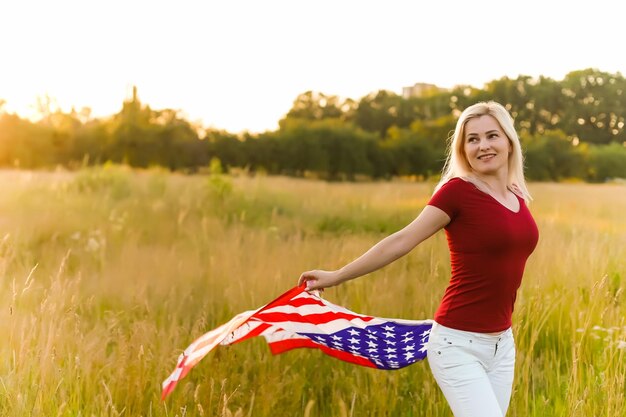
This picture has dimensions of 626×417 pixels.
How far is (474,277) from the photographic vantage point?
2326 millimetres

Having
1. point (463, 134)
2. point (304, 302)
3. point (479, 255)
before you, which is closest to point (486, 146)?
point (463, 134)

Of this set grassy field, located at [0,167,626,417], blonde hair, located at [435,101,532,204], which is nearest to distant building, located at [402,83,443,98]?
grassy field, located at [0,167,626,417]

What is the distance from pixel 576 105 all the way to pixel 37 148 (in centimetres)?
2500

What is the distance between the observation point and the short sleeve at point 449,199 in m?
2.32

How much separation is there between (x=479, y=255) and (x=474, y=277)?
82 millimetres

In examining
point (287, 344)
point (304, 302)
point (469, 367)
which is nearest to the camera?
point (469, 367)

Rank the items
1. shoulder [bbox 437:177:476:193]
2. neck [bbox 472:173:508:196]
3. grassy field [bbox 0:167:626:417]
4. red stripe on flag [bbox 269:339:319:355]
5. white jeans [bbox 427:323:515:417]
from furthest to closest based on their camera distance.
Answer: grassy field [bbox 0:167:626:417], red stripe on flag [bbox 269:339:319:355], neck [bbox 472:173:508:196], shoulder [bbox 437:177:476:193], white jeans [bbox 427:323:515:417]

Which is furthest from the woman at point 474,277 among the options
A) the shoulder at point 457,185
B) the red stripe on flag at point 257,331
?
the red stripe on flag at point 257,331

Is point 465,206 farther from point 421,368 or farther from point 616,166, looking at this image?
point 616,166

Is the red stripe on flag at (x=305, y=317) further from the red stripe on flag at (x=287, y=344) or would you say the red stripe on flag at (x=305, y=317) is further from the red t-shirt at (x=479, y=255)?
the red t-shirt at (x=479, y=255)

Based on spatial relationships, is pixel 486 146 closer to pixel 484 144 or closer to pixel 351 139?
pixel 484 144

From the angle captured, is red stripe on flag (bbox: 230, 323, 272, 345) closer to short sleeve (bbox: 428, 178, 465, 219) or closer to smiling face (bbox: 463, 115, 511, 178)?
short sleeve (bbox: 428, 178, 465, 219)

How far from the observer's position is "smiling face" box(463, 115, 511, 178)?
8.12ft

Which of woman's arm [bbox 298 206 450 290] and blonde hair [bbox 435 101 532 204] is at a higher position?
blonde hair [bbox 435 101 532 204]
